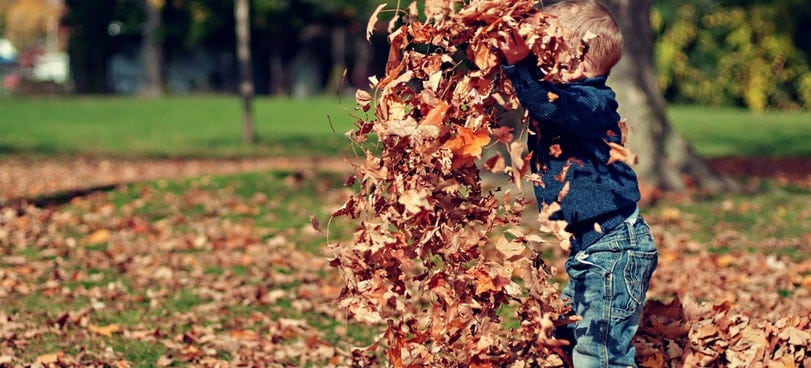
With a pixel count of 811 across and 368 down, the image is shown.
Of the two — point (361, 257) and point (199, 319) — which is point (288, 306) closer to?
point (199, 319)

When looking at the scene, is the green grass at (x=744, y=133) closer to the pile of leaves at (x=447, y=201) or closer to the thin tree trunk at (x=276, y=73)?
the pile of leaves at (x=447, y=201)

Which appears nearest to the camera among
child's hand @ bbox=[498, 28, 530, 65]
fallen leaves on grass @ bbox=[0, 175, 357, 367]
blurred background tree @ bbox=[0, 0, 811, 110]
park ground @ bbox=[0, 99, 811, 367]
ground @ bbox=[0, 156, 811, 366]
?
child's hand @ bbox=[498, 28, 530, 65]

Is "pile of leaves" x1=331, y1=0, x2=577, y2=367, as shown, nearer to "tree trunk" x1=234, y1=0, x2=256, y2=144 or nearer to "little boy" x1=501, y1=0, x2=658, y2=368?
"little boy" x1=501, y1=0, x2=658, y2=368

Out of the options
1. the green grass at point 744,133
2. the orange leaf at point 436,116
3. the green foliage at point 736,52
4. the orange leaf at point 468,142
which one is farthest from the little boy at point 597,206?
the green foliage at point 736,52

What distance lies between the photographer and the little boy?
11.0 ft

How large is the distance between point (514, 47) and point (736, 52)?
3166 centimetres

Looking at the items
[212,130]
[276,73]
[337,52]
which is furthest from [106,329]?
[276,73]

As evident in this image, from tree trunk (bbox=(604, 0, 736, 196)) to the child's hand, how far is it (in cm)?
749

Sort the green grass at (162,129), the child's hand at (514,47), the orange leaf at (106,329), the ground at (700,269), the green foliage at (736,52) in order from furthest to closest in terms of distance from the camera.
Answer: the green foliage at (736,52) → the green grass at (162,129) → the orange leaf at (106,329) → the ground at (700,269) → the child's hand at (514,47)

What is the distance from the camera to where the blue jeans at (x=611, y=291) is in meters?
3.35

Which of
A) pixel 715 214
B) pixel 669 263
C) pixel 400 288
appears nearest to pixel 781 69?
pixel 715 214

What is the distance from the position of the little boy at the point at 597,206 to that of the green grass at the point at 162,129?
885 centimetres

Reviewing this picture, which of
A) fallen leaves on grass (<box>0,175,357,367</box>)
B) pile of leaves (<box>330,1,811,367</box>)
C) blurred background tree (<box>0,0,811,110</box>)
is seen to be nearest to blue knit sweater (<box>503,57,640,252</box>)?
pile of leaves (<box>330,1,811,367</box>)

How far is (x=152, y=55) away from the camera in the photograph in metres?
41.3
